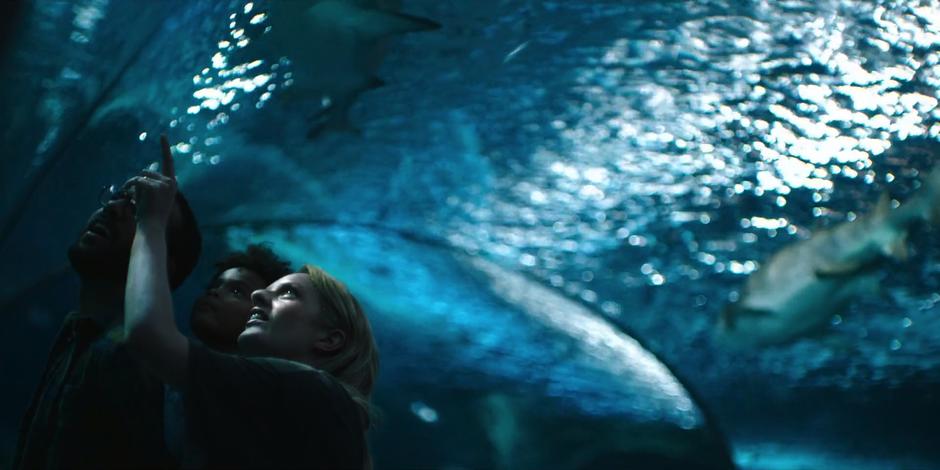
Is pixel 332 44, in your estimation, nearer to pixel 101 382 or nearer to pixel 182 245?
pixel 182 245

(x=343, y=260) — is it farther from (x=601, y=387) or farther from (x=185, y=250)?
(x=185, y=250)

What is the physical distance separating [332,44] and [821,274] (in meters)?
2.20

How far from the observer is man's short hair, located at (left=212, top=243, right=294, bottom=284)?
1.87 metres

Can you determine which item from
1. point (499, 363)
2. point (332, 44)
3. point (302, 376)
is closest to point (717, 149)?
point (499, 363)

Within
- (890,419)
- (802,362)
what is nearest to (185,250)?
(802,362)

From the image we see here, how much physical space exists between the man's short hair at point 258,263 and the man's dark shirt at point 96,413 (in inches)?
14.3

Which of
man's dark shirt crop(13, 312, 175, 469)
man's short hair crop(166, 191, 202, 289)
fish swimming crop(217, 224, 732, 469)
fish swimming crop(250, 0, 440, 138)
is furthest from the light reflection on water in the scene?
man's dark shirt crop(13, 312, 175, 469)

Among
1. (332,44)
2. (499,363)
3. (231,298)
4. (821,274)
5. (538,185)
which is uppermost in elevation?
(231,298)

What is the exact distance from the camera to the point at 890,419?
4430 millimetres

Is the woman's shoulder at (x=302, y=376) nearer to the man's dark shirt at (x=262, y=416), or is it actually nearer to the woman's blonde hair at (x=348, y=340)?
the man's dark shirt at (x=262, y=416)

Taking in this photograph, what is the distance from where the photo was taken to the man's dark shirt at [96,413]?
1.44 m

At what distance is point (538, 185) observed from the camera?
412 cm

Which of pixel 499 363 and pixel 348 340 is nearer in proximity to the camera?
pixel 348 340

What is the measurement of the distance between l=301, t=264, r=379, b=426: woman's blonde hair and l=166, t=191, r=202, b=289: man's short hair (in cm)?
20
